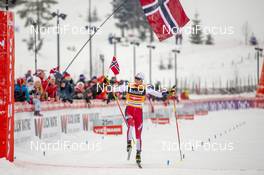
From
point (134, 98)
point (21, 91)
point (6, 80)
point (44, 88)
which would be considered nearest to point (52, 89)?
point (44, 88)

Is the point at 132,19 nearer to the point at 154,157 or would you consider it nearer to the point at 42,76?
the point at 42,76

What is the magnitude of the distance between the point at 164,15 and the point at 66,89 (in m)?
7.86

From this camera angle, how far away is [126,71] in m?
92.4

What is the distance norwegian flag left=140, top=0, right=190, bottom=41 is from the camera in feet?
51.1

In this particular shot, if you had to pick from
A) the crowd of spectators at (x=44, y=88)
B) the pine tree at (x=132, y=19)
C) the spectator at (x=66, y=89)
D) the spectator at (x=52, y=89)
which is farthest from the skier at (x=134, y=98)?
the pine tree at (x=132, y=19)

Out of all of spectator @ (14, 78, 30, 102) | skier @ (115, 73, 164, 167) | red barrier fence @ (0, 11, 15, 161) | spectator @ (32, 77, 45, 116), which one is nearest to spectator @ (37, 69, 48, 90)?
spectator @ (32, 77, 45, 116)

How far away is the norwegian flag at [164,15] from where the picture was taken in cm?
1559

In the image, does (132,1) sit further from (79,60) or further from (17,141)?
(17,141)

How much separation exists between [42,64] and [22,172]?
234 ft

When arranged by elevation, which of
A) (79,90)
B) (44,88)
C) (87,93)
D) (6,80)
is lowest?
(87,93)

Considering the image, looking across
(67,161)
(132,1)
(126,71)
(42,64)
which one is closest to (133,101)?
(67,161)

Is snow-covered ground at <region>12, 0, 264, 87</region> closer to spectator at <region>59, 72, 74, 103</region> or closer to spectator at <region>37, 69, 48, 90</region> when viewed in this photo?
spectator at <region>59, 72, 74, 103</region>

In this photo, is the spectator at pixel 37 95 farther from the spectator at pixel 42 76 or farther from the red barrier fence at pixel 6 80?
the red barrier fence at pixel 6 80

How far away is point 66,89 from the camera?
22047mm
